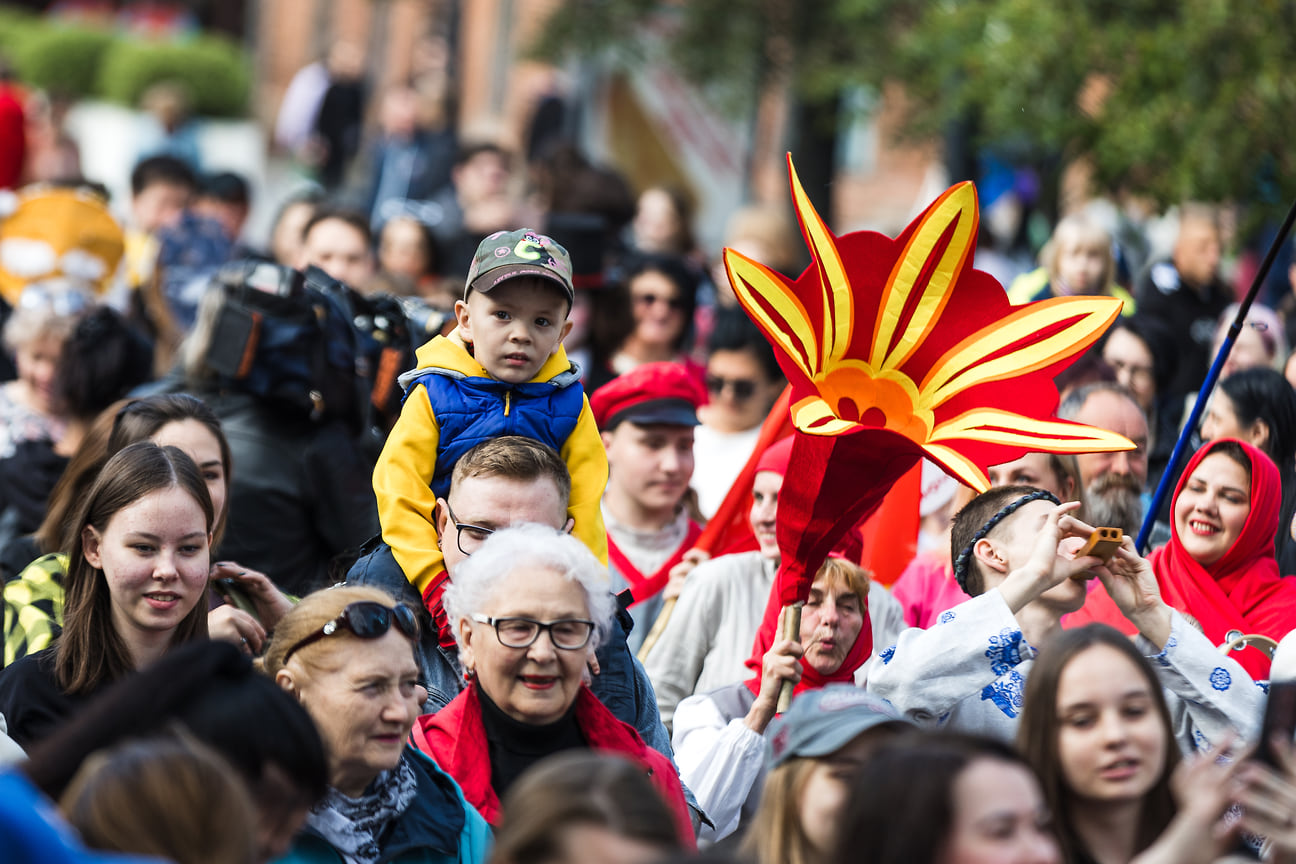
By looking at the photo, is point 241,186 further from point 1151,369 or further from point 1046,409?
point 1046,409

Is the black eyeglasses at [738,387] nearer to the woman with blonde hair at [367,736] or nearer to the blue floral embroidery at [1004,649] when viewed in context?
the blue floral embroidery at [1004,649]

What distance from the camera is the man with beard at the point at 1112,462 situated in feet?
17.8

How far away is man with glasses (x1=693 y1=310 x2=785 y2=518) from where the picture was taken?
6.71 m

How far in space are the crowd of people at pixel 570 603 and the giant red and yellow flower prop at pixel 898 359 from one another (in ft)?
0.78

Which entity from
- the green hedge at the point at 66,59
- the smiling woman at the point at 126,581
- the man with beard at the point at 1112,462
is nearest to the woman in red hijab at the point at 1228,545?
the man with beard at the point at 1112,462

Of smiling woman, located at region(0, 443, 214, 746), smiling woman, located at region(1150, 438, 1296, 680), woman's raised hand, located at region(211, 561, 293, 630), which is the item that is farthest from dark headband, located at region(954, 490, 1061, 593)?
smiling woman, located at region(0, 443, 214, 746)

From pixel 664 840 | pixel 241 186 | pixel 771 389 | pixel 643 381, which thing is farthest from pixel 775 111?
pixel 664 840

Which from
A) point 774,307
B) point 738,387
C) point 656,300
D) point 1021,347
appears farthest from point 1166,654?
point 656,300

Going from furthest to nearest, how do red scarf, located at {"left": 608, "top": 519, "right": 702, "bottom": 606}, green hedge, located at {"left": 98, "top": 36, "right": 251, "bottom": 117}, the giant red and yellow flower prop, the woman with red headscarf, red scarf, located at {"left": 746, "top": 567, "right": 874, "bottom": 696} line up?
green hedge, located at {"left": 98, "top": 36, "right": 251, "bottom": 117}, red scarf, located at {"left": 608, "top": 519, "right": 702, "bottom": 606}, red scarf, located at {"left": 746, "top": 567, "right": 874, "bottom": 696}, the woman with red headscarf, the giant red and yellow flower prop

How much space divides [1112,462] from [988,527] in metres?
1.43

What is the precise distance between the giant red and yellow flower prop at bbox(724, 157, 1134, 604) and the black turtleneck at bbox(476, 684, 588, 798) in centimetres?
66

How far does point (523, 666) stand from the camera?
365cm

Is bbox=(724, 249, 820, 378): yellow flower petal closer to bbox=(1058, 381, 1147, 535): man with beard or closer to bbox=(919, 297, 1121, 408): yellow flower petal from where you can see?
bbox=(919, 297, 1121, 408): yellow flower petal

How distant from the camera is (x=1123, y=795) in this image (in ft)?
10.8
